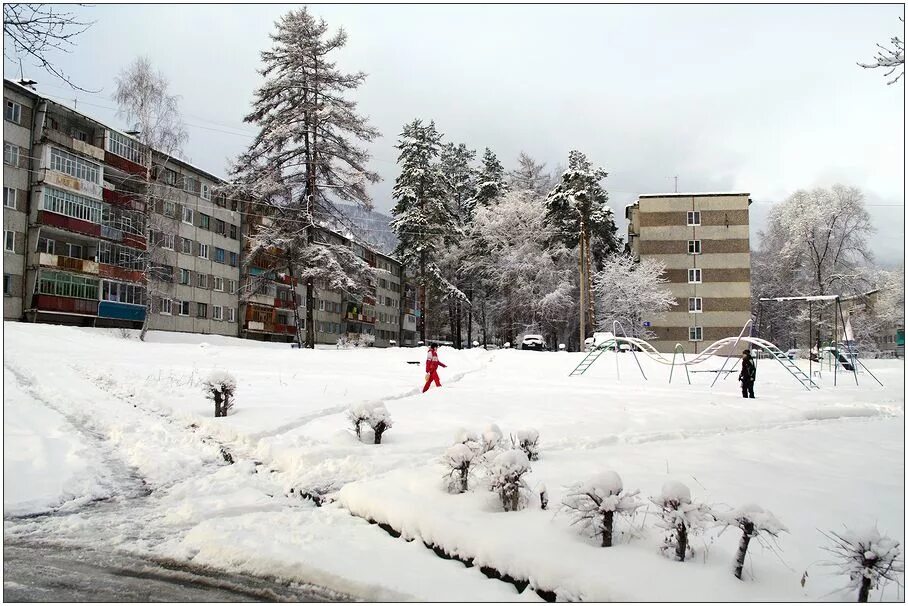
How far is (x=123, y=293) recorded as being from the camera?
3409 centimetres

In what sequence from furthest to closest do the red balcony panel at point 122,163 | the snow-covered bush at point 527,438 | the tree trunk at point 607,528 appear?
the red balcony panel at point 122,163 < the snow-covered bush at point 527,438 < the tree trunk at point 607,528

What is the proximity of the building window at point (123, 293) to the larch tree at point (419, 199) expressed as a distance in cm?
1573

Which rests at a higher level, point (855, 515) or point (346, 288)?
point (346, 288)

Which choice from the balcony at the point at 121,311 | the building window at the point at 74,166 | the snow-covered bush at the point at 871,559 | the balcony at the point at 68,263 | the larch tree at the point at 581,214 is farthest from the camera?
the larch tree at the point at 581,214

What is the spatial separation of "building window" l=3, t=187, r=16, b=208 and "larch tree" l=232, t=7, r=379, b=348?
10.6 meters

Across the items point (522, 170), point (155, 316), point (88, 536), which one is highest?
point (522, 170)

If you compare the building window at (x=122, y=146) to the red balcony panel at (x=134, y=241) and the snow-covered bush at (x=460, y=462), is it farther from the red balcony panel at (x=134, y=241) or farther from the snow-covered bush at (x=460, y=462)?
the snow-covered bush at (x=460, y=462)

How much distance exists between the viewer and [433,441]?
393 inches

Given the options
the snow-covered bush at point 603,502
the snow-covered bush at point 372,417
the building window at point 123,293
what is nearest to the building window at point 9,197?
the building window at point 123,293

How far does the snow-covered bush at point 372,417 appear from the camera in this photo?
30.9 feet

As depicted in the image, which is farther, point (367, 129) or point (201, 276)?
point (201, 276)

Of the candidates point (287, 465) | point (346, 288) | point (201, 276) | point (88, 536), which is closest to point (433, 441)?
point (287, 465)

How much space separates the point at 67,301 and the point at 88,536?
29.8 metres

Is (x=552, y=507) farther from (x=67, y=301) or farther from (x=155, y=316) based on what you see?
(x=155, y=316)
